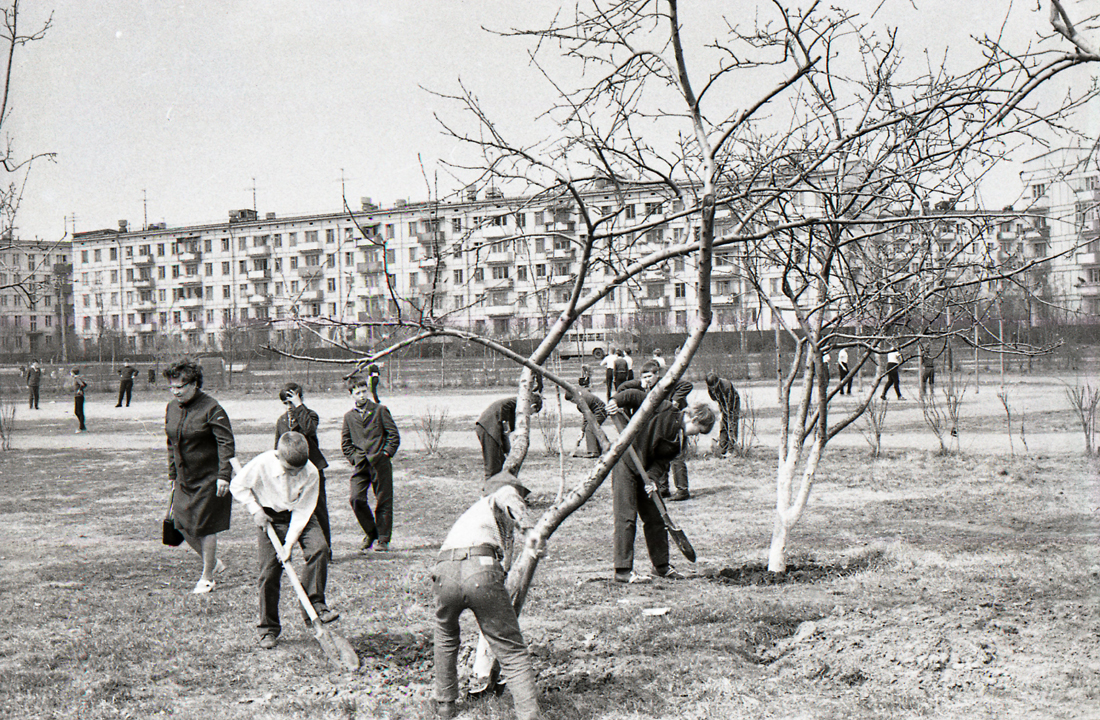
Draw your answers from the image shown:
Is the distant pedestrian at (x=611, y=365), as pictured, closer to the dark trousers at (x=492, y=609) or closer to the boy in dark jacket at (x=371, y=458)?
the boy in dark jacket at (x=371, y=458)

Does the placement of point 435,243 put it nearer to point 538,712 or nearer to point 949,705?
point 538,712

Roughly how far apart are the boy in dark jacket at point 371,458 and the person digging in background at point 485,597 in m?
4.14

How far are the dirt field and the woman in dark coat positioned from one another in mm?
452

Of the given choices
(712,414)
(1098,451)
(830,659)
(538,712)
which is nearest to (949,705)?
(830,659)

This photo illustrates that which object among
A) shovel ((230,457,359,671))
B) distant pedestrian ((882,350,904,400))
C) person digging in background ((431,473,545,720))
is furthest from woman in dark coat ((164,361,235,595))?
distant pedestrian ((882,350,904,400))

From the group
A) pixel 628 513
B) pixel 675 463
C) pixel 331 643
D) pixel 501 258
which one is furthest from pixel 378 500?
pixel 501 258

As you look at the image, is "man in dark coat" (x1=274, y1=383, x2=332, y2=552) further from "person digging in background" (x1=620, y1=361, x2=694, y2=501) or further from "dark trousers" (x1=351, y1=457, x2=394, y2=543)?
"person digging in background" (x1=620, y1=361, x2=694, y2=501)

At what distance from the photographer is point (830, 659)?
15.4 ft

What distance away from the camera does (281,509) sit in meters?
5.45

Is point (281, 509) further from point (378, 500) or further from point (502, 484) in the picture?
point (378, 500)

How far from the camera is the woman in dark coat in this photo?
673 centimetres

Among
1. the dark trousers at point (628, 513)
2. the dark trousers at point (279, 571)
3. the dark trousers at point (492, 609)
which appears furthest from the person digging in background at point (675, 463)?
the dark trousers at point (492, 609)

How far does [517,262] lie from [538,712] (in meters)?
2.84

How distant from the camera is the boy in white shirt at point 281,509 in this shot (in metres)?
5.33
